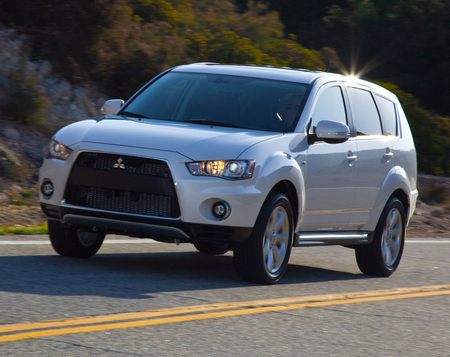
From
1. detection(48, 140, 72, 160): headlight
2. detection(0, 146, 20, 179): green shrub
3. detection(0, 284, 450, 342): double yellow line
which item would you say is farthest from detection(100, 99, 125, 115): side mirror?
detection(0, 146, 20, 179): green shrub

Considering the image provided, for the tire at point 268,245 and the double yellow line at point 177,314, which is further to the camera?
the tire at point 268,245

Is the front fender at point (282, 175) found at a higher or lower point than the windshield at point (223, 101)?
lower

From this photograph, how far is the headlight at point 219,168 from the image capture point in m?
9.22

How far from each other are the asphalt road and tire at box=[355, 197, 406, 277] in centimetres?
21

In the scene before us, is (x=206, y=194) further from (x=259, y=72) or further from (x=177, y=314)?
(x=259, y=72)

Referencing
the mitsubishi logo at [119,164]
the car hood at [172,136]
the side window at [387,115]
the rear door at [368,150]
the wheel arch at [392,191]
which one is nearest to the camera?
the car hood at [172,136]

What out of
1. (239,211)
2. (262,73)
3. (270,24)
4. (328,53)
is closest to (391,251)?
(262,73)

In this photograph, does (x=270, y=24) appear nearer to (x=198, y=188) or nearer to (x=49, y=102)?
(x=49, y=102)

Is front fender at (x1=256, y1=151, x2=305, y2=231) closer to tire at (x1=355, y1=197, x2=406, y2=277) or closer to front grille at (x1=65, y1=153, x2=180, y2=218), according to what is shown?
front grille at (x1=65, y1=153, x2=180, y2=218)

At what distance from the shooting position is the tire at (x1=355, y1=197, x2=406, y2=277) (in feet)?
38.5

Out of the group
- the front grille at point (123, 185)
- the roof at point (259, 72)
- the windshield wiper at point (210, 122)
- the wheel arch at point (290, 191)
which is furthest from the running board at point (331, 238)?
the front grille at point (123, 185)

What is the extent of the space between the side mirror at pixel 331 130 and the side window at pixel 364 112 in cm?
108

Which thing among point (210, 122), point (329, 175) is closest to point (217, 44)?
point (329, 175)

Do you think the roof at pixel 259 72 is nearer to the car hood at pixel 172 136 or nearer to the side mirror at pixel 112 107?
the side mirror at pixel 112 107
